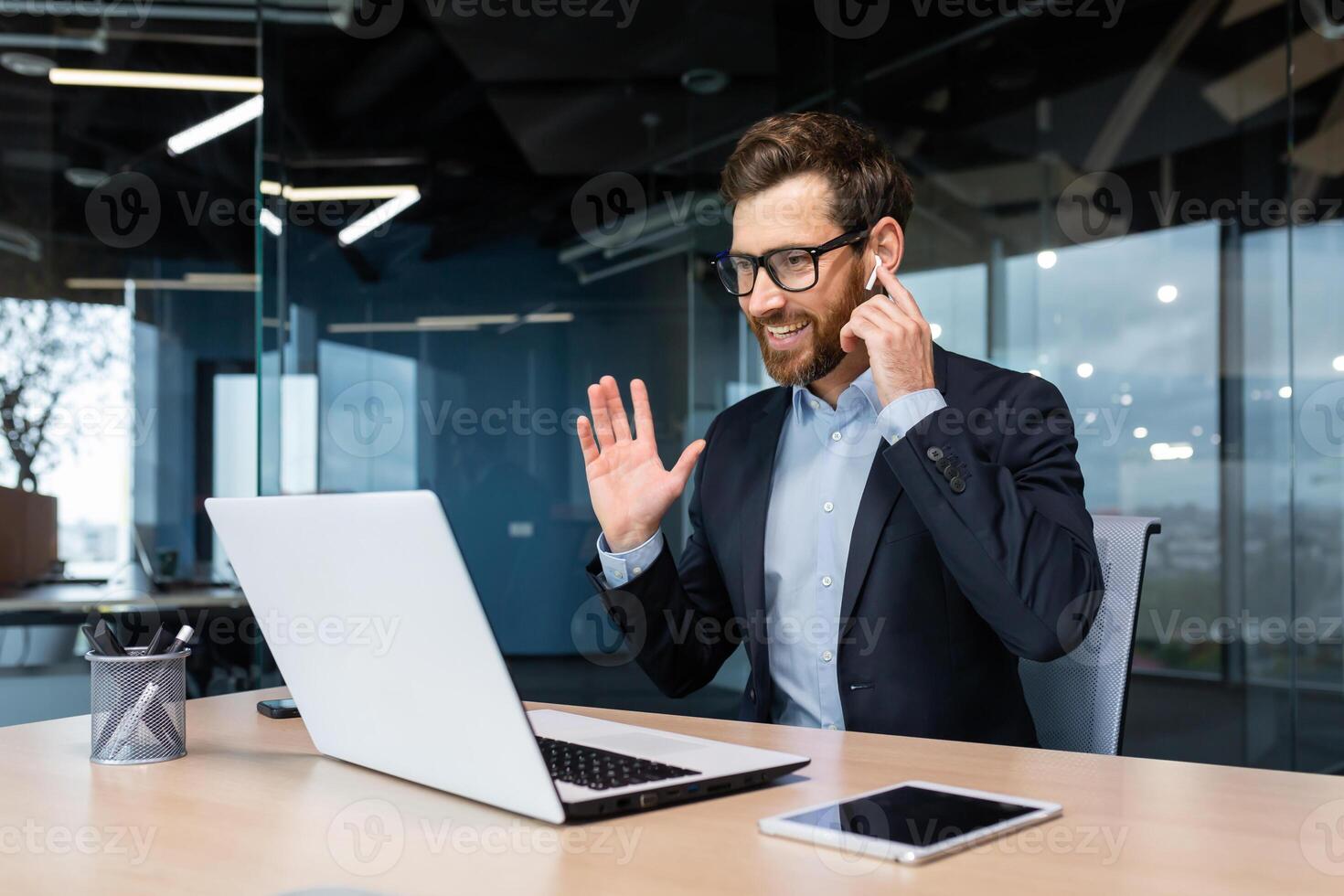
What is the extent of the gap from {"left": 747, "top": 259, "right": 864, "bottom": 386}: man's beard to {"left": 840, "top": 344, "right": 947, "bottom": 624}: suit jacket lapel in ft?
0.65

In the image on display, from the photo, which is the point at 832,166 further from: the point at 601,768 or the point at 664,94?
the point at 664,94

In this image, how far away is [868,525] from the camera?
169cm

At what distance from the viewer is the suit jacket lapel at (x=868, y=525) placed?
166cm

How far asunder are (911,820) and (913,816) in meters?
0.01

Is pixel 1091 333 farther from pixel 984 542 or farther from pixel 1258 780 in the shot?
pixel 1258 780

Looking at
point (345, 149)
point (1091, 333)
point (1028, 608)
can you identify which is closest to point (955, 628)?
point (1028, 608)

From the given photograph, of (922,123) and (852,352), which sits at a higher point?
(922,123)

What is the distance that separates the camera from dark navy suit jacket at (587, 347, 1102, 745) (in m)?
1.48

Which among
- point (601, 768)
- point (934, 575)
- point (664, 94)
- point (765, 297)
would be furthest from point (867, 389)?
point (664, 94)

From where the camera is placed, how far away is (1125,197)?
3904 mm

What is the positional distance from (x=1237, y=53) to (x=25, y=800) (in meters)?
4.13

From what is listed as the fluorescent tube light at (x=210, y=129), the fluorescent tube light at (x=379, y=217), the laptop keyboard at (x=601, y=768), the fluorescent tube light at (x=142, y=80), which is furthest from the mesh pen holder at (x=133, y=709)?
the fluorescent tube light at (x=210, y=129)

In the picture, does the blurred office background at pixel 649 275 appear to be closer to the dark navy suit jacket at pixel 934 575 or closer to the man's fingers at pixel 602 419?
the dark navy suit jacket at pixel 934 575

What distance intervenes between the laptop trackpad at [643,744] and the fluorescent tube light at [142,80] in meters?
3.95
